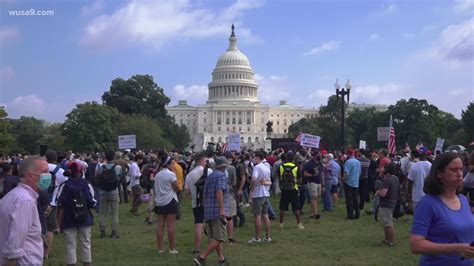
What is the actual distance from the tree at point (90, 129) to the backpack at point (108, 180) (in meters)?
50.0

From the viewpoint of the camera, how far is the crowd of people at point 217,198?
3.73 m

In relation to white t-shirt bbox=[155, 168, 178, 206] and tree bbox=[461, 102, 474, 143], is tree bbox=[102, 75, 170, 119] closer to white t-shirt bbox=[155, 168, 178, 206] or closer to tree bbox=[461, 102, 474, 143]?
tree bbox=[461, 102, 474, 143]

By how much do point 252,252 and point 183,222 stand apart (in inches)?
171

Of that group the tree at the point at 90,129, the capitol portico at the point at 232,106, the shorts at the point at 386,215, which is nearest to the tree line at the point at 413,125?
the tree at the point at 90,129

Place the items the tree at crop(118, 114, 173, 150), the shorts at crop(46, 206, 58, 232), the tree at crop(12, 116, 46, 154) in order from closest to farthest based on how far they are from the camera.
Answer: the shorts at crop(46, 206, 58, 232) < the tree at crop(118, 114, 173, 150) < the tree at crop(12, 116, 46, 154)

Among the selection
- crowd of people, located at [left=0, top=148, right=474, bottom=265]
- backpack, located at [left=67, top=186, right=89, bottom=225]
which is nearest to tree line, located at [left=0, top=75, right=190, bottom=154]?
crowd of people, located at [left=0, top=148, right=474, bottom=265]

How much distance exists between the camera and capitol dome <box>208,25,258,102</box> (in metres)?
140

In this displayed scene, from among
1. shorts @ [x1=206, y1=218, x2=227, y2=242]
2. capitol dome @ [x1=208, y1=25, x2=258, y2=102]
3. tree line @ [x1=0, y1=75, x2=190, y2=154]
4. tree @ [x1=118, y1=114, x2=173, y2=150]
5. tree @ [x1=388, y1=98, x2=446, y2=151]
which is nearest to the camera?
shorts @ [x1=206, y1=218, x2=227, y2=242]

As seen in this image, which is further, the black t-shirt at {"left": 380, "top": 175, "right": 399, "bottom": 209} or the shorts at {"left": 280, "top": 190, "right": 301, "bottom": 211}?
the shorts at {"left": 280, "top": 190, "right": 301, "bottom": 211}

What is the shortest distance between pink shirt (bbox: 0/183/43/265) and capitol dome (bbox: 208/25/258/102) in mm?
134630

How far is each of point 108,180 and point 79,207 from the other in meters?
3.64

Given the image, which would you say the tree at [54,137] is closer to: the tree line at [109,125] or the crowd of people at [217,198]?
the tree line at [109,125]

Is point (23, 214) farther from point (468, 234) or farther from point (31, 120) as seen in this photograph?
point (31, 120)

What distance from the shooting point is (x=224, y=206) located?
832 cm
